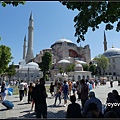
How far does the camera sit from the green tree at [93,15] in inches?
257

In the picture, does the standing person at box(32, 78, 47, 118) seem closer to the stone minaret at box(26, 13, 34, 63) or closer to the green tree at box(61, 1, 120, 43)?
the green tree at box(61, 1, 120, 43)

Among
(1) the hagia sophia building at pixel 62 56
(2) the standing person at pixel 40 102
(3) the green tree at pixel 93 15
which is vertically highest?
(1) the hagia sophia building at pixel 62 56

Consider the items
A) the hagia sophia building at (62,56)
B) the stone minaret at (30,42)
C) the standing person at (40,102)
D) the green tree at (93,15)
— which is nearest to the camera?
the standing person at (40,102)

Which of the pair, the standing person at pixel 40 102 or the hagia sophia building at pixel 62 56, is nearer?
the standing person at pixel 40 102

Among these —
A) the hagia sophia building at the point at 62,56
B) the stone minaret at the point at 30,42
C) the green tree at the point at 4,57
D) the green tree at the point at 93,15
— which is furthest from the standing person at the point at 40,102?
the stone minaret at the point at 30,42

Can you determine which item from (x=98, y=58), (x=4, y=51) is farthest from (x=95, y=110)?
(x=98, y=58)

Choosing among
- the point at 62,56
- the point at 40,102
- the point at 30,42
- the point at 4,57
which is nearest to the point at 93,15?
the point at 40,102

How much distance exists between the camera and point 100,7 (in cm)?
704

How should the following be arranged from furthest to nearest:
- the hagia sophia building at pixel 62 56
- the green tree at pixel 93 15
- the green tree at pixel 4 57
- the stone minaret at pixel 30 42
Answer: the stone minaret at pixel 30 42 → the hagia sophia building at pixel 62 56 → the green tree at pixel 4 57 → the green tree at pixel 93 15

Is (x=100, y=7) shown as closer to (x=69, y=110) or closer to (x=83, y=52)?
(x=69, y=110)

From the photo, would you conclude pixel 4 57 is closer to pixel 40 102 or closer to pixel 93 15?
pixel 93 15

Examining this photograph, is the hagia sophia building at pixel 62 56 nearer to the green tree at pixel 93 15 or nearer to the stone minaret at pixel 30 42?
the stone minaret at pixel 30 42

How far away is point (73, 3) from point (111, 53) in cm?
7621

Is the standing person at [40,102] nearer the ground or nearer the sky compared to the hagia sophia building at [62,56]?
nearer the ground
